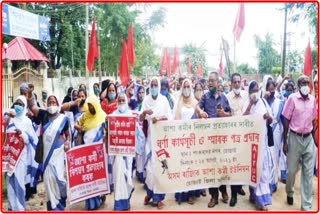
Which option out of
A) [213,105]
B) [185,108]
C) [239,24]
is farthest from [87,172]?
[239,24]

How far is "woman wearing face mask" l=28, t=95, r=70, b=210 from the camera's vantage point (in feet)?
15.8

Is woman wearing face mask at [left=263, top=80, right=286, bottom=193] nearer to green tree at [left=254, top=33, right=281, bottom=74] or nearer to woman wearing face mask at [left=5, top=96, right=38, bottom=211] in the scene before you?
woman wearing face mask at [left=5, top=96, right=38, bottom=211]

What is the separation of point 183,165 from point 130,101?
2.64m

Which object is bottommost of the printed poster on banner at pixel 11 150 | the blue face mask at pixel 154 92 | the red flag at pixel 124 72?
the printed poster on banner at pixel 11 150

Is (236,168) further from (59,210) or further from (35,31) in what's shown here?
(35,31)

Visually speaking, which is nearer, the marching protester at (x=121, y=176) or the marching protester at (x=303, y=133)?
the marching protester at (x=303, y=133)

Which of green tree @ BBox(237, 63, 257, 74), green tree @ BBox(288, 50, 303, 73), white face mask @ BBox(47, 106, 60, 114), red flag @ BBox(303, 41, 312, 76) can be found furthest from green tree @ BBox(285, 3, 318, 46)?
green tree @ BBox(237, 63, 257, 74)

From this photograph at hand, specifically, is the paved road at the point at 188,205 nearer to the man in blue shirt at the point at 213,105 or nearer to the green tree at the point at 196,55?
the man in blue shirt at the point at 213,105

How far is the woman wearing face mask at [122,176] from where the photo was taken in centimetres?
520

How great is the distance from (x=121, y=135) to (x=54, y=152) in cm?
87

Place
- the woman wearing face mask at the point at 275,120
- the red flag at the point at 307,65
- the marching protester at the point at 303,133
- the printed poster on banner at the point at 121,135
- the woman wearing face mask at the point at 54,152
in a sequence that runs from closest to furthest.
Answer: the woman wearing face mask at the point at 54,152 < the marching protester at the point at 303,133 < the printed poster on banner at the point at 121,135 < the woman wearing face mask at the point at 275,120 < the red flag at the point at 307,65

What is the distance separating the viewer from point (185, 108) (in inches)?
224

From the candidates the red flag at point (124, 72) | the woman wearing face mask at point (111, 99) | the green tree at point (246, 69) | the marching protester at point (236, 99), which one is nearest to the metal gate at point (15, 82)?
the red flag at point (124, 72)

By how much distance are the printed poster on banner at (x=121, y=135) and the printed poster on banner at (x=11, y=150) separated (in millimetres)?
1088
